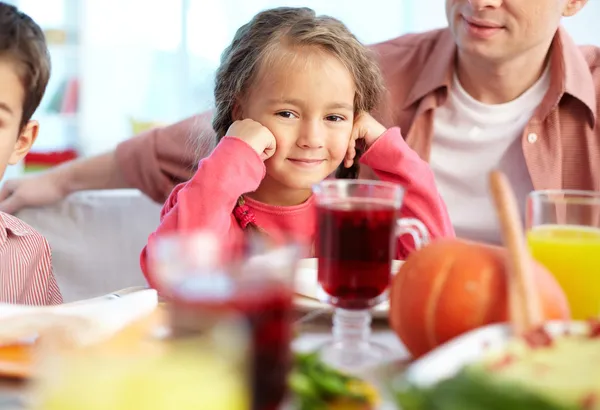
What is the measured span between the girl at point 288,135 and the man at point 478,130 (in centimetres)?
41

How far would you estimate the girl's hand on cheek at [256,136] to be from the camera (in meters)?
1.62

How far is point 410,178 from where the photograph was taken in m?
1.81

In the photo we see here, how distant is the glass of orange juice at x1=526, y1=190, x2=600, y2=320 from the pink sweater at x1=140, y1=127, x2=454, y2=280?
58 centimetres

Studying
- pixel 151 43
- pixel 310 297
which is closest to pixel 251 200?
pixel 310 297

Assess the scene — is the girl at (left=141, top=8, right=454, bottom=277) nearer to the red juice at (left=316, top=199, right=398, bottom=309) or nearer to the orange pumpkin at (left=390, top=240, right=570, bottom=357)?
the red juice at (left=316, top=199, right=398, bottom=309)

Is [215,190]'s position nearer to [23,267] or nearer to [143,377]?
[23,267]

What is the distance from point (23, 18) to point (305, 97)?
2.01 ft

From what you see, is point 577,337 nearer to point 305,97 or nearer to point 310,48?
point 305,97

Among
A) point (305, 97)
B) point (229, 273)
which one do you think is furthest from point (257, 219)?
point (229, 273)

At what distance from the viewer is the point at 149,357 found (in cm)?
49

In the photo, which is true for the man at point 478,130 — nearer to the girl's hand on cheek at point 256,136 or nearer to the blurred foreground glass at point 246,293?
the girl's hand on cheek at point 256,136

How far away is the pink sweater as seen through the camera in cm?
151

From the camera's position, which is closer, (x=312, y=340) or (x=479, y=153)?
(x=312, y=340)

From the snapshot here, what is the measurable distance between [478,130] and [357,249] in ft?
4.91
